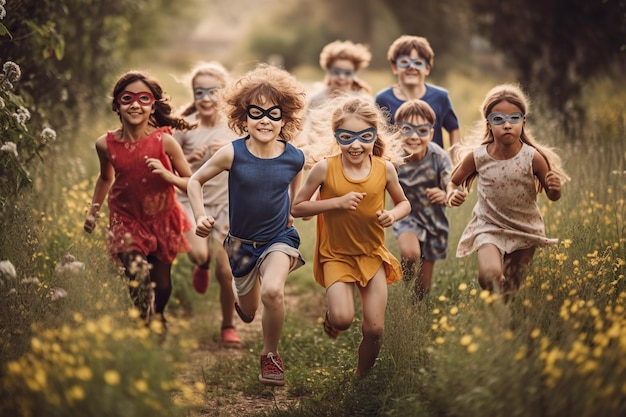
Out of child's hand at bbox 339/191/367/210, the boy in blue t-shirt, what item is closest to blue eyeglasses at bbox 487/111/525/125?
child's hand at bbox 339/191/367/210

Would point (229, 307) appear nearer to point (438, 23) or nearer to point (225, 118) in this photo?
point (225, 118)

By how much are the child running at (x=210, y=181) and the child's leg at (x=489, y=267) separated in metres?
2.33

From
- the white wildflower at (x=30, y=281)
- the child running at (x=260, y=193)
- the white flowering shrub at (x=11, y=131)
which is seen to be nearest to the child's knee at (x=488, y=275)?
the child running at (x=260, y=193)

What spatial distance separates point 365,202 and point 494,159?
1023 mm

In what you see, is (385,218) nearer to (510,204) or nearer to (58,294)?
(510,204)

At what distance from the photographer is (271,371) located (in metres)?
5.18

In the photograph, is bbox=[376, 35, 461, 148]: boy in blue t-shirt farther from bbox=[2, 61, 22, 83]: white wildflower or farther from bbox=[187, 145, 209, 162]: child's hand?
bbox=[2, 61, 22, 83]: white wildflower

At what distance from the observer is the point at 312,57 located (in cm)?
4266

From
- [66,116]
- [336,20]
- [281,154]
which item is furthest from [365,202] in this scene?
[336,20]

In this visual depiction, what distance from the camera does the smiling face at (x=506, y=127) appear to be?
5.53m

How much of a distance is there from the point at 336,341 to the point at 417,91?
2377mm

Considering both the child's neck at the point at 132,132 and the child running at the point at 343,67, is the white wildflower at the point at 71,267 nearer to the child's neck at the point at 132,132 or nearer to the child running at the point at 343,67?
the child's neck at the point at 132,132

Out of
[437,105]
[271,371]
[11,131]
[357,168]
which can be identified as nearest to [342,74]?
[437,105]

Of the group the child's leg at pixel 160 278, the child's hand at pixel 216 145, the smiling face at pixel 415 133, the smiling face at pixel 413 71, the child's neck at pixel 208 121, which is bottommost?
the child's leg at pixel 160 278
